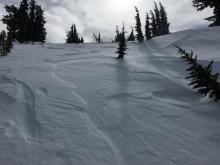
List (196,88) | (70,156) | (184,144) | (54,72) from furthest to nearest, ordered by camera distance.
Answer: (54,72) < (196,88) < (184,144) < (70,156)

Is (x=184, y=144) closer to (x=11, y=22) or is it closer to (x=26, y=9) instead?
(x=11, y=22)

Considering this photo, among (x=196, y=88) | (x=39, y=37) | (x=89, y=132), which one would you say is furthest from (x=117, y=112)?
(x=39, y=37)

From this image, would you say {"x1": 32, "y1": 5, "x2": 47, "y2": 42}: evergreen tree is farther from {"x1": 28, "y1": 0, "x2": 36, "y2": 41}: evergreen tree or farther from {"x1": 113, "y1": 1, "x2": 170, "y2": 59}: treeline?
{"x1": 113, "y1": 1, "x2": 170, "y2": 59}: treeline

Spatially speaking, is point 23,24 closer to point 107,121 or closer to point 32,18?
point 32,18

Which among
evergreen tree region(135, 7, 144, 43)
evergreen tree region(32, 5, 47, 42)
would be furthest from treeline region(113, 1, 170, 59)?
evergreen tree region(32, 5, 47, 42)

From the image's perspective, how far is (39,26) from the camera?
4453 cm

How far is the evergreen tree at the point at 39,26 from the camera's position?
144 feet

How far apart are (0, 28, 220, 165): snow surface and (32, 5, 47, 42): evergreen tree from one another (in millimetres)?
36836

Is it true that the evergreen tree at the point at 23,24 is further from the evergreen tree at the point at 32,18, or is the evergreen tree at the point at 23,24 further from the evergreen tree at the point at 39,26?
the evergreen tree at the point at 39,26

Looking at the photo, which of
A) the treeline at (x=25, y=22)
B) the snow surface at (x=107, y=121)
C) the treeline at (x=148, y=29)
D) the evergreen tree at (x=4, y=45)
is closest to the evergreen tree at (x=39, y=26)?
the treeline at (x=25, y=22)

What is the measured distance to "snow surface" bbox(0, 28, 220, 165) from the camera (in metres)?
4.11

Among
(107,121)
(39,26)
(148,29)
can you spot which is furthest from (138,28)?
(107,121)

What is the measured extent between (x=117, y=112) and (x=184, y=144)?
181cm

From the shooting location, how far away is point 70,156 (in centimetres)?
410
